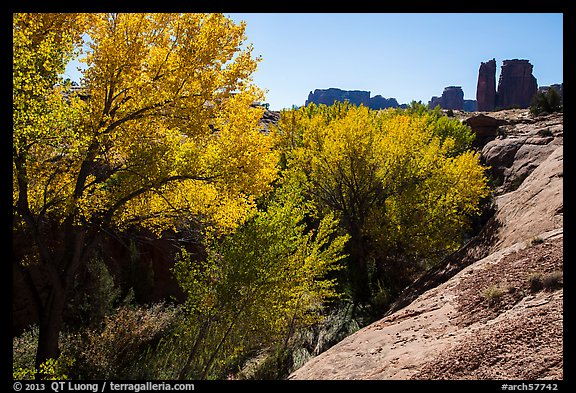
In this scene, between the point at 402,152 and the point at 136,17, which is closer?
the point at 136,17

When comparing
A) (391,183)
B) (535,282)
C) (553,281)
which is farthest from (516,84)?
(553,281)

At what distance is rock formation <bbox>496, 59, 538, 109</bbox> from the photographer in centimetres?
10825

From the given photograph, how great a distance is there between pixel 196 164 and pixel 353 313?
9.16 metres

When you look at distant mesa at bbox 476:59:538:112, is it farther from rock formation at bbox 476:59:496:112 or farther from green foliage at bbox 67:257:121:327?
green foliage at bbox 67:257:121:327

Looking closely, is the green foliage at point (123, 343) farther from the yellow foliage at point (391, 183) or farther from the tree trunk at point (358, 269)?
the yellow foliage at point (391, 183)

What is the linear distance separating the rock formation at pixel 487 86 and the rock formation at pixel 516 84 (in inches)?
197

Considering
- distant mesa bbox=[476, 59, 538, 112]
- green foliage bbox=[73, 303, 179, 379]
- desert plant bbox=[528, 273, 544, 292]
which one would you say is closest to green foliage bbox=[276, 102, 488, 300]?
green foliage bbox=[73, 303, 179, 379]

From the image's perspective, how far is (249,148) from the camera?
10.0 metres

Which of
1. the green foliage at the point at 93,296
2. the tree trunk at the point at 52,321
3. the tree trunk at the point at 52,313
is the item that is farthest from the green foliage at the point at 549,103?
the tree trunk at the point at 52,321

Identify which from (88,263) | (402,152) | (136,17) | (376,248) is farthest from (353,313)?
(136,17)

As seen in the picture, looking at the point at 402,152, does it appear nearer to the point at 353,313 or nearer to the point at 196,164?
the point at 353,313

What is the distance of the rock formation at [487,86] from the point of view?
119062mm

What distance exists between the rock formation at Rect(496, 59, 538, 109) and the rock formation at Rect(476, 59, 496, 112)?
16.4 feet
